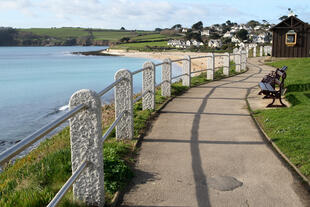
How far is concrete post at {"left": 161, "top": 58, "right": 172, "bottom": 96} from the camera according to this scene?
12.0 meters

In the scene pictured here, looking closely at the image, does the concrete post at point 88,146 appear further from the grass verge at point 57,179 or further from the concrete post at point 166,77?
the concrete post at point 166,77

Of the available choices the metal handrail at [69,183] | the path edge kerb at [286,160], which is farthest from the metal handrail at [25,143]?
the path edge kerb at [286,160]

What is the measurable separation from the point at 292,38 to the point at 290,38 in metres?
0.16

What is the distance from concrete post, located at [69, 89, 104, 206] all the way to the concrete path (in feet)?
1.53

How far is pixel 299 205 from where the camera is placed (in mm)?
4438

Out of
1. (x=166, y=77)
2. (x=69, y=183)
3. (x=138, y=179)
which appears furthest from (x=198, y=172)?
(x=166, y=77)

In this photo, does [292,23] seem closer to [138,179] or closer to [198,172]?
[198,172]

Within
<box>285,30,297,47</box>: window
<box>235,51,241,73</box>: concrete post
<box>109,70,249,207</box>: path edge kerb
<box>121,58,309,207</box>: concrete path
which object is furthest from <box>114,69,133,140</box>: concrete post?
<box>285,30,297,47</box>: window

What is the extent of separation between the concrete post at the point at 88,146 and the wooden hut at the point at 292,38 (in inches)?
1177

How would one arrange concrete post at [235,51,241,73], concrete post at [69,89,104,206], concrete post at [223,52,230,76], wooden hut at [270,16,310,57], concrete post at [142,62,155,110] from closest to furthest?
concrete post at [69,89,104,206] → concrete post at [142,62,155,110] → concrete post at [223,52,230,76] → concrete post at [235,51,241,73] → wooden hut at [270,16,310,57]

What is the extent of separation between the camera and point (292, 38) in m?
30.9

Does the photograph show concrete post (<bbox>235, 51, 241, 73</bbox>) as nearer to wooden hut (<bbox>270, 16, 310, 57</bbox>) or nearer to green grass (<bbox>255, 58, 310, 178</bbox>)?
wooden hut (<bbox>270, 16, 310, 57</bbox>)

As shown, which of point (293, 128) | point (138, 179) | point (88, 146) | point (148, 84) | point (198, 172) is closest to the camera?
point (88, 146)

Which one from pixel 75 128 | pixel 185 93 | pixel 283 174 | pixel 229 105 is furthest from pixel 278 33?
pixel 75 128
